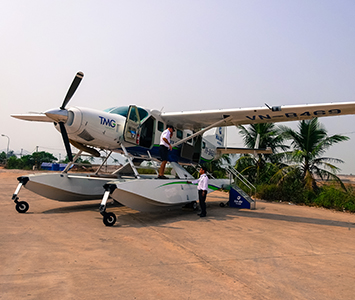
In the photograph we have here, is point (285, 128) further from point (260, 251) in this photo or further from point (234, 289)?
point (234, 289)

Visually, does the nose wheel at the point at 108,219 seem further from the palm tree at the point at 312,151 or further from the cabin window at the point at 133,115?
the palm tree at the point at 312,151

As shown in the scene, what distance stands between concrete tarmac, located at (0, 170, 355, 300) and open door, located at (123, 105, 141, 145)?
9.11 ft

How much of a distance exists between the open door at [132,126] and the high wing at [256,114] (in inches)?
53.6

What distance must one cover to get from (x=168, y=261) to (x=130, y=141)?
5134 millimetres

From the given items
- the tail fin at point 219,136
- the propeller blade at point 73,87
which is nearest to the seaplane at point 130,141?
the propeller blade at point 73,87

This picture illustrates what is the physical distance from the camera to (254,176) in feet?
62.5

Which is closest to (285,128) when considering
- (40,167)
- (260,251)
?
(260,251)

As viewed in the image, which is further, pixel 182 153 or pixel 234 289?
pixel 182 153

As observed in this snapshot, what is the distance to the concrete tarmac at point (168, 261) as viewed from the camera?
287 centimetres

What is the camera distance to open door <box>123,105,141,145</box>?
326 inches

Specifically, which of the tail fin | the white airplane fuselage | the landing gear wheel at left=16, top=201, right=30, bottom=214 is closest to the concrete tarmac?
Answer: the landing gear wheel at left=16, top=201, right=30, bottom=214

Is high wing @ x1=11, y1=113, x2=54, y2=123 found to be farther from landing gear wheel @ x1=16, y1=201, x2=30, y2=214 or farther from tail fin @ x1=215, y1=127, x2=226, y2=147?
tail fin @ x1=215, y1=127, x2=226, y2=147

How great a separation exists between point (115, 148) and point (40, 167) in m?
44.5

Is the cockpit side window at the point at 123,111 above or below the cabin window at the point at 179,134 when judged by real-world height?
above
